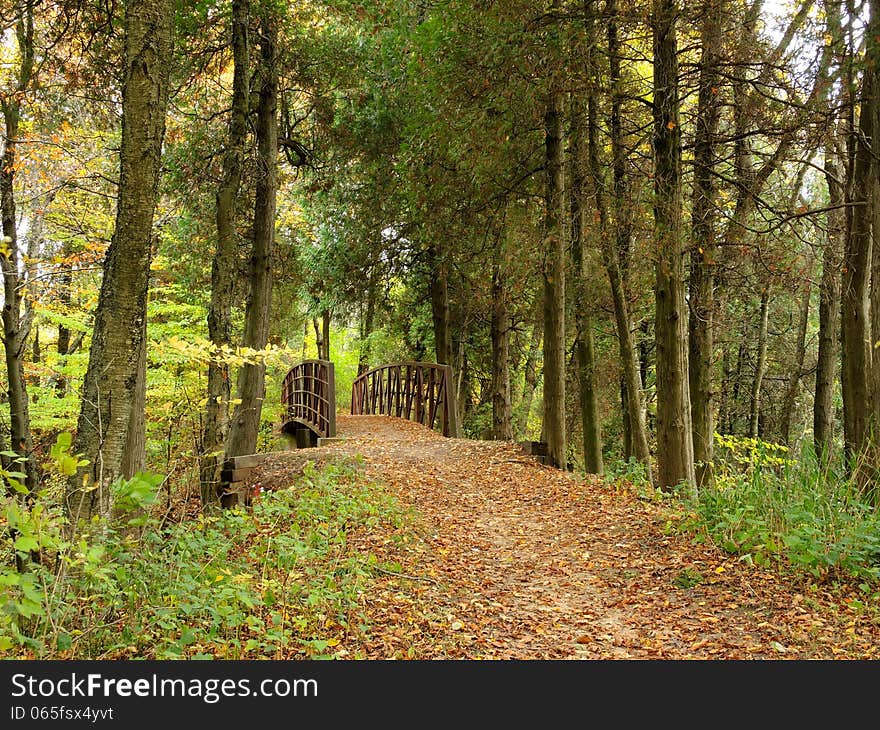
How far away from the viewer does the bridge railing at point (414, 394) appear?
13391mm

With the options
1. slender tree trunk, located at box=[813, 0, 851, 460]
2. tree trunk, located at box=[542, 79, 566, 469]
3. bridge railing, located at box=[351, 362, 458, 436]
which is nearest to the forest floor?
tree trunk, located at box=[542, 79, 566, 469]

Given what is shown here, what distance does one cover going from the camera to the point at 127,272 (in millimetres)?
4320

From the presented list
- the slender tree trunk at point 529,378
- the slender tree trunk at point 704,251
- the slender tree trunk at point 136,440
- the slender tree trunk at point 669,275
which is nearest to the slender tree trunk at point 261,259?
the slender tree trunk at point 136,440

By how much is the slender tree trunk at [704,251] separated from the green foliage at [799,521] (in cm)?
199

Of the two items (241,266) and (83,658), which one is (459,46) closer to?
(241,266)

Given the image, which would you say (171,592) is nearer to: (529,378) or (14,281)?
(14,281)

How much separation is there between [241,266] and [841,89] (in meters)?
10.1

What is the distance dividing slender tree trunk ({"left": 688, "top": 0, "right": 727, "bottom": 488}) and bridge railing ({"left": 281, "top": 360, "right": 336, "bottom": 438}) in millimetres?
6638

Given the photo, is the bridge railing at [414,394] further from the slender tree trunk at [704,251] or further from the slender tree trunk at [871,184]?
the slender tree trunk at [871,184]

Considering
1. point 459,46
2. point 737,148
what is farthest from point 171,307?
point 737,148

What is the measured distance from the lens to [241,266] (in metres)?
12.8

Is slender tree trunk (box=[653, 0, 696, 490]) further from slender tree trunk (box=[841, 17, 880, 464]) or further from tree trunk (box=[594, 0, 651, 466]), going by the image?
slender tree trunk (box=[841, 17, 880, 464])
